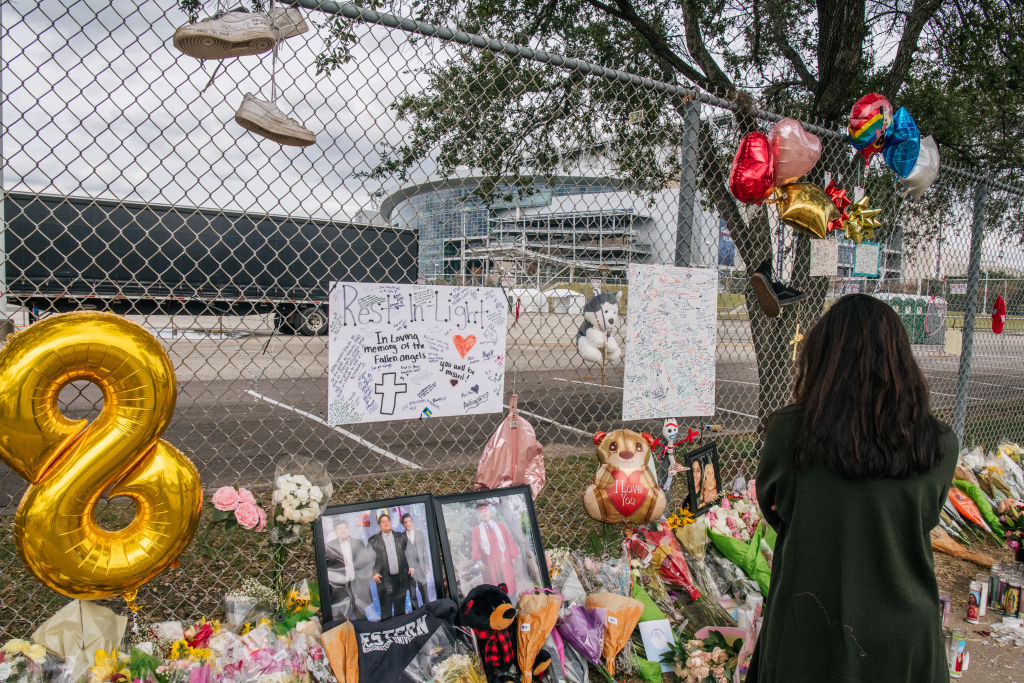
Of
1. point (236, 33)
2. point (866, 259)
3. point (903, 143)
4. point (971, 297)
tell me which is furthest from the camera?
point (971, 297)

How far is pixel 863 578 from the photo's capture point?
1.62m

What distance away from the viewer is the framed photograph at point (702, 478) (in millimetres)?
3270

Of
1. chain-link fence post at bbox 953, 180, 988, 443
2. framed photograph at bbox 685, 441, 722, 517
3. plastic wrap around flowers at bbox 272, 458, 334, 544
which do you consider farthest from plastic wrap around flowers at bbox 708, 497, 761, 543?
chain-link fence post at bbox 953, 180, 988, 443

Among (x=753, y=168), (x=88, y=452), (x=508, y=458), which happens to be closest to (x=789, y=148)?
(x=753, y=168)

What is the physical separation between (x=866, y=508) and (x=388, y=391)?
1620 mm

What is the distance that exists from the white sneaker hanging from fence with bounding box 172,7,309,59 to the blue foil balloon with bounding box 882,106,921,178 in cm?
327

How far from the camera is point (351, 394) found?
7.72 feet

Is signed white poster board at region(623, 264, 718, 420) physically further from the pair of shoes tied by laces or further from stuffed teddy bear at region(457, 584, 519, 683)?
the pair of shoes tied by laces

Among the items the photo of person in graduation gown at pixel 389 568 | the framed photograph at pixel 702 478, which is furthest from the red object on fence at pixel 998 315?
the photo of person in graduation gown at pixel 389 568

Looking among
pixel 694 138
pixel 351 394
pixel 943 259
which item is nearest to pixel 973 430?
pixel 943 259

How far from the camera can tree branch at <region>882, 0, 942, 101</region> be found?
14.5ft

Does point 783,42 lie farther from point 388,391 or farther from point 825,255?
→ point 388,391

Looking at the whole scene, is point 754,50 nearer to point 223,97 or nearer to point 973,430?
point 973,430

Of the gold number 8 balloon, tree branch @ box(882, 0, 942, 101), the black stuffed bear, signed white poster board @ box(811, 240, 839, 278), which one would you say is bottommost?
the black stuffed bear
